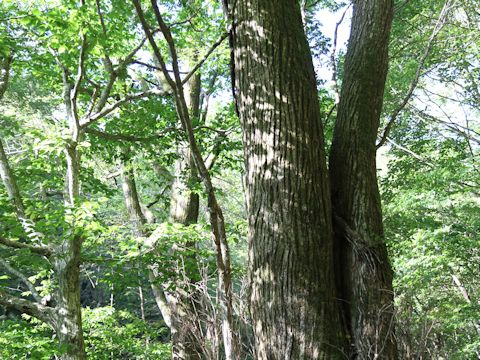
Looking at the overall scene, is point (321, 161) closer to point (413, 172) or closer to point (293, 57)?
point (293, 57)

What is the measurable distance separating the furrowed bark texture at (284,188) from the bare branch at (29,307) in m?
3.68

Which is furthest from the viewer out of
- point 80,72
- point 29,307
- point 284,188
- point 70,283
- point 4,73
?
point 4,73

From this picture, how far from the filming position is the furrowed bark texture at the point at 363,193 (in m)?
2.16

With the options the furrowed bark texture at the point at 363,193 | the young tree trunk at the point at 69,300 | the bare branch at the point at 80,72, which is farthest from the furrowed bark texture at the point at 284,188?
the young tree trunk at the point at 69,300

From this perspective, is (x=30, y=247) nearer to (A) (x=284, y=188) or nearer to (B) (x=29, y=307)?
(B) (x=29, y=307)

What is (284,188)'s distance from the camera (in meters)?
2.15

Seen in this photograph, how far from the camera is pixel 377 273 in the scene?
7.54 feet

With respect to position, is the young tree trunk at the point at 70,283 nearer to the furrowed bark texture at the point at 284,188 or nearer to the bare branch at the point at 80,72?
the bare branch at the point at 80,72

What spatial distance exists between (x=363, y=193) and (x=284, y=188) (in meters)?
0.59

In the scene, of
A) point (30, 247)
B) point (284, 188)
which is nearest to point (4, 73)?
point (30, 247)

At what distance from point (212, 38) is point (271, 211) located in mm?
4355

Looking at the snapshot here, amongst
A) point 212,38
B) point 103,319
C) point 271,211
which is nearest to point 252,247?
point 271,211

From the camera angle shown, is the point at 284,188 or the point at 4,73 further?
the point at 4,73

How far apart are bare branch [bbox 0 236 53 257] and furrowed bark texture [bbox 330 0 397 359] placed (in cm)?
376
